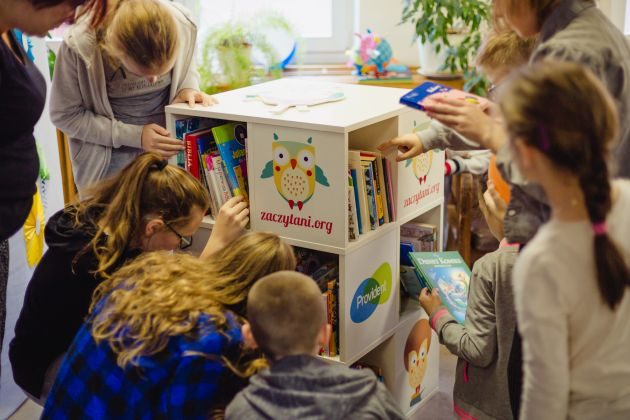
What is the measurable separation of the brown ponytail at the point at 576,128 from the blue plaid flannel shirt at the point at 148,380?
2.43 ft

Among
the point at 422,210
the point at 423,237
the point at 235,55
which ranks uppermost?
the point at 235,55

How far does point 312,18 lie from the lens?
4375mm

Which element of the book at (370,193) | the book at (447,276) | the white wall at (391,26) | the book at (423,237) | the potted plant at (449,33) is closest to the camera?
the book at (370,193)

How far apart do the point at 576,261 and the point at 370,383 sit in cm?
44

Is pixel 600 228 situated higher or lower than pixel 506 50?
lower

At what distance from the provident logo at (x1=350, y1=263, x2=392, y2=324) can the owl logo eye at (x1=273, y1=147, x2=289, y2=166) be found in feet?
1.38

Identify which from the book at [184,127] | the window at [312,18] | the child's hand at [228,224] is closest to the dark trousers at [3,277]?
the child's hand at [228,224]

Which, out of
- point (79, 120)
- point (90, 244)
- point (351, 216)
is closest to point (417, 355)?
point (351, 216)

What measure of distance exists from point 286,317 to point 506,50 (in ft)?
3.58

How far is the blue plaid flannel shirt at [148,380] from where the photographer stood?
1.65 m

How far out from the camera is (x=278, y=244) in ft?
6.06

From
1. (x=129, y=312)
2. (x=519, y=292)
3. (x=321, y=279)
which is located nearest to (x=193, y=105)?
(x=321, y=279)

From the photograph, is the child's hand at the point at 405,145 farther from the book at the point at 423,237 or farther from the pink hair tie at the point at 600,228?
the pink hair tie at the point at 600,228

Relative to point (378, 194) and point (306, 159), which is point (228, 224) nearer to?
point (306, 159)
